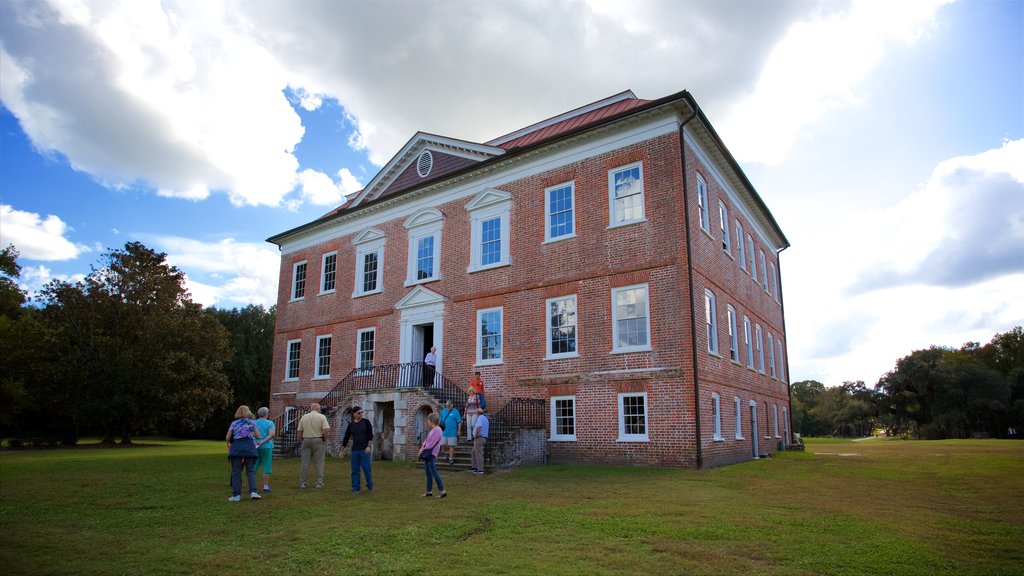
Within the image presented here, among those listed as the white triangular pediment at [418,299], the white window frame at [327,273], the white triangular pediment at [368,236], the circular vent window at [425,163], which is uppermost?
the circular vent window at [425,163]

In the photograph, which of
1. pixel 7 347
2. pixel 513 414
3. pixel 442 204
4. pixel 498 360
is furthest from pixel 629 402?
pixel 7 347

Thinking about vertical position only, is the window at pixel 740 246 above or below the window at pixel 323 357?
above

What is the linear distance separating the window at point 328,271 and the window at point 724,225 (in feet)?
52.8

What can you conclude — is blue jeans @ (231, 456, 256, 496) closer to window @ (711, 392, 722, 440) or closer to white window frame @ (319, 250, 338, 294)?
window @ (711, 392, 722, 440)

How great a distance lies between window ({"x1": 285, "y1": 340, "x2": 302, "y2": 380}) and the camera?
27.9m

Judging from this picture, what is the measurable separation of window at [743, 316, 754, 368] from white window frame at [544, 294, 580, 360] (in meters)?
7.37

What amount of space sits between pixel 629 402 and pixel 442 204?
1060 cm

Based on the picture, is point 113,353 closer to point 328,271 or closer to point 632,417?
point 328,271

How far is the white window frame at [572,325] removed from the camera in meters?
18.4

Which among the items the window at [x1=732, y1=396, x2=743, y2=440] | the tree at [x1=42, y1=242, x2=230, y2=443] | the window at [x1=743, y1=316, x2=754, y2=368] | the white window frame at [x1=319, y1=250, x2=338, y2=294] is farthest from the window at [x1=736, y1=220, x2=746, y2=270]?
the tree at [x1=42, y1=242, x2=230, y2=443]

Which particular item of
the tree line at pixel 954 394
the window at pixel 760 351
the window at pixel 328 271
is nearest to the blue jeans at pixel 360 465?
the window at pixel 328 271

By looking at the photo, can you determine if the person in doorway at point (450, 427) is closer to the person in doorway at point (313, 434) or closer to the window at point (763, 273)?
the person in doorway at point (313, 434)

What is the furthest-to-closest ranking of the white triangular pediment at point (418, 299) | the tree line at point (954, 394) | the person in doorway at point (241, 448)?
1. the tree line at point (954, 394)
2. the white triangular pediment at point (418, 299)
3. the person in doorway at point (241, 448)

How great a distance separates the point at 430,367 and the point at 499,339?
9.50 feet
